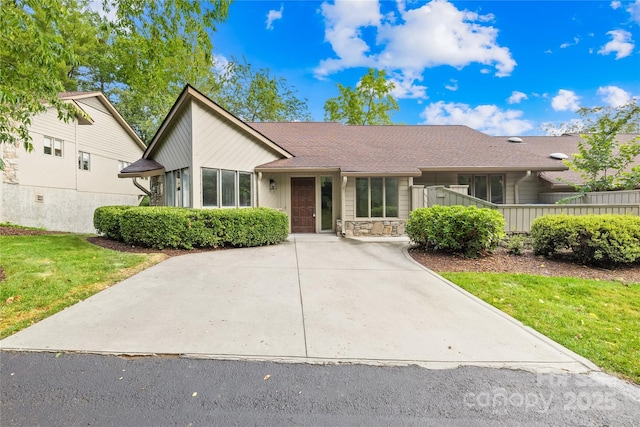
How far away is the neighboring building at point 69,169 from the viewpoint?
13500mm

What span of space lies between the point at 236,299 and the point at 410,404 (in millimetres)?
2967

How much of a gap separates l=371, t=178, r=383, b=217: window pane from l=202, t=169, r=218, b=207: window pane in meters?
5.67

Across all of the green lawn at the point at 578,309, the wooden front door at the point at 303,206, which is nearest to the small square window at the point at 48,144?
the wooden front door at the point at 303,206

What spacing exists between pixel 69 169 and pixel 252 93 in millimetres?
16432

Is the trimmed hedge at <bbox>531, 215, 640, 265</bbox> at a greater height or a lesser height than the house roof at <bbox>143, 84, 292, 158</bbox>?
lesser

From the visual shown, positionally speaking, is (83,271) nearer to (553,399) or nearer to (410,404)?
(410,404)

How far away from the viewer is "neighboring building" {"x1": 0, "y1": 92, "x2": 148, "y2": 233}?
1350 cm

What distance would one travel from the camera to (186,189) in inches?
394

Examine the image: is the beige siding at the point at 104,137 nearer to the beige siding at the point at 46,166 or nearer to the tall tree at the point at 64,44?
the beige siding at the point at 46,166

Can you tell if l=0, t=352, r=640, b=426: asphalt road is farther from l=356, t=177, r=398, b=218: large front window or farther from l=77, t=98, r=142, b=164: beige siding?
l=77, t=98, r=142, b=164: beige siding

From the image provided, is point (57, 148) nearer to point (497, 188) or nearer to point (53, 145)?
point (53, 145)

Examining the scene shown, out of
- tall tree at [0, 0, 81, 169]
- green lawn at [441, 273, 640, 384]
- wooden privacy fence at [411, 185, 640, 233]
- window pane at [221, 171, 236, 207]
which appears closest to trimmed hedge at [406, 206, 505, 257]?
green lawn at [441, 273, 640, 384]

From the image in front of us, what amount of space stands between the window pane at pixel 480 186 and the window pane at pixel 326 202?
20.4 feet

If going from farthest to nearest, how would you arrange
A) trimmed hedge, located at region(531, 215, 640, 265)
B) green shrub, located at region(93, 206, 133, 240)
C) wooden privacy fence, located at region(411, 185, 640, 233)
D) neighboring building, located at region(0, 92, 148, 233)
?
neighboring building, located at region(0, 92, 148, 233) < green shrub, located at region(93, 206, 133, 240) < wooden privacy fence, located at region(411, 185, 640, 233) < trimmed hedge, located at region(531, 215, 640, 265)
